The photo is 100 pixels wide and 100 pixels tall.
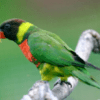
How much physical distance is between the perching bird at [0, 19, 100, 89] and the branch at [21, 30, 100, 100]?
0.08 metres

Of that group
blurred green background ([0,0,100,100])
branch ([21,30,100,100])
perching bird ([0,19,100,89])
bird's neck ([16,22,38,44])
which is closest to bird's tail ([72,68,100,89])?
perching bird ([0,19,100,89])

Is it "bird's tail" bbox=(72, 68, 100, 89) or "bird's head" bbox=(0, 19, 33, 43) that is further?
"bird's head" bbox=(0, 19, 33, 43)

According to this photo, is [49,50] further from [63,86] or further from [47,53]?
[63,86]

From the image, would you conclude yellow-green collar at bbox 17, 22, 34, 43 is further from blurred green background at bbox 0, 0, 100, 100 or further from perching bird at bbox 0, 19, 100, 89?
blurred green background at bbox 0, 0, 100, 100

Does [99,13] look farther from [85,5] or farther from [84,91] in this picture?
[84,91]

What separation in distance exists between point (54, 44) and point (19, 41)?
0.71 feet

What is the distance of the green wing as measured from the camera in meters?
0.91

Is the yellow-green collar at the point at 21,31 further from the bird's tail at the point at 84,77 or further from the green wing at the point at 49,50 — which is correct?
the bird's tail at the point at 84,77

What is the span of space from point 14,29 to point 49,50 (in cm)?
25

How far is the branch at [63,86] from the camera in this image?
828 mm

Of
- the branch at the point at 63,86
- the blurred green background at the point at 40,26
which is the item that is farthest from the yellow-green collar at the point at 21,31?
the blurred green background at the point at 40,26

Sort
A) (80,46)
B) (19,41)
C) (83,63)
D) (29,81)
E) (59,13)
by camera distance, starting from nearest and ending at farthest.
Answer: (83,63) < (19,41) < (80,46) < (29,81) < (59,13)

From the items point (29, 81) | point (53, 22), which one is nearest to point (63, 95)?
point (29, 81)

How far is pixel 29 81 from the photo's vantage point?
1.70m
